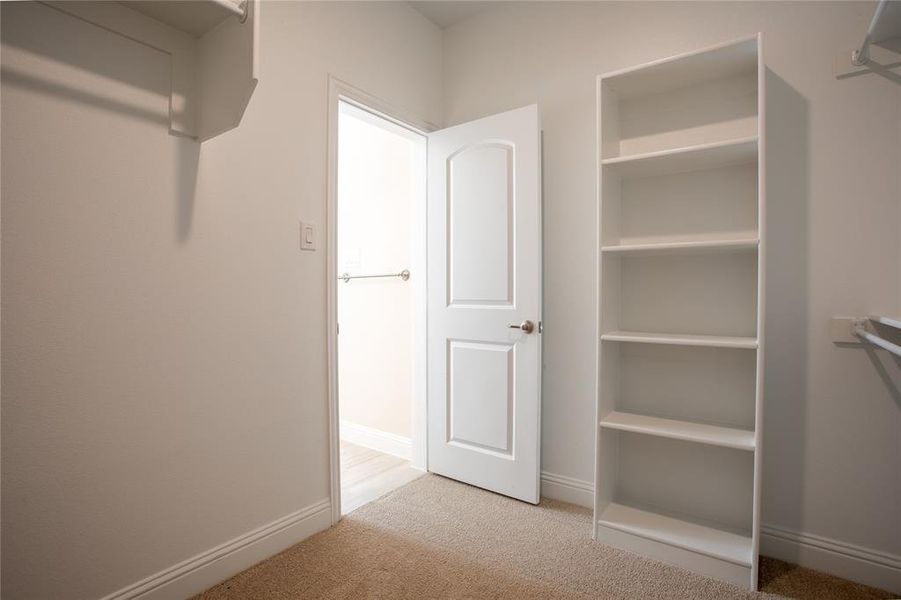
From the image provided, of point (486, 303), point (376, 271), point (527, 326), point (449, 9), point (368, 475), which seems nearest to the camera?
point (527, 326)

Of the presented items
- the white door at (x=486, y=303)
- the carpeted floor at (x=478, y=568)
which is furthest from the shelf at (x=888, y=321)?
the white door at (x=486, y=303)

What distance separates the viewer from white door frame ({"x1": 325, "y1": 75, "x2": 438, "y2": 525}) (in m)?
2.04

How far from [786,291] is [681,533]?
3.44 feet

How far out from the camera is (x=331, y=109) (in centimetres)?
204

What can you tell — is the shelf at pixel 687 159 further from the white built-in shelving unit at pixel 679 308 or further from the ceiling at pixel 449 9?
the ceiling at pixel 449 9

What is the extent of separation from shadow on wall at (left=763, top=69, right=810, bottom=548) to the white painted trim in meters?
0.07

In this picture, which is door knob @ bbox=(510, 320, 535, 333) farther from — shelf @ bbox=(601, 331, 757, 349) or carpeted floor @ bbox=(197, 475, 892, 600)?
carpeted floor @ bbox=(197, 475, 892, 600)

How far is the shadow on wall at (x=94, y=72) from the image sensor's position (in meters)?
1.21

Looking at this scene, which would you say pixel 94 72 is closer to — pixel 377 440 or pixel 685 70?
pixel 685 70

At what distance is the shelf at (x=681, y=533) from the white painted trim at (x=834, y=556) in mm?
142

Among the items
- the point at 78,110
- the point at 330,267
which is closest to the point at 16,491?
the point at 78,110

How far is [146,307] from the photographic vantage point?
4.77ft

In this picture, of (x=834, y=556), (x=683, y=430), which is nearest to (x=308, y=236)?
(x=683, y=430)

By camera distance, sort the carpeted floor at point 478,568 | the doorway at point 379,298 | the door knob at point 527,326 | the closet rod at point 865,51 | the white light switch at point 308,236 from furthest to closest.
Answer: the doorway at point 379,298 → the door knob at point 527,326 → the white light switch at point 308,236 → the carpeted floor at point 478,568 → the closet rod at point 865,51
